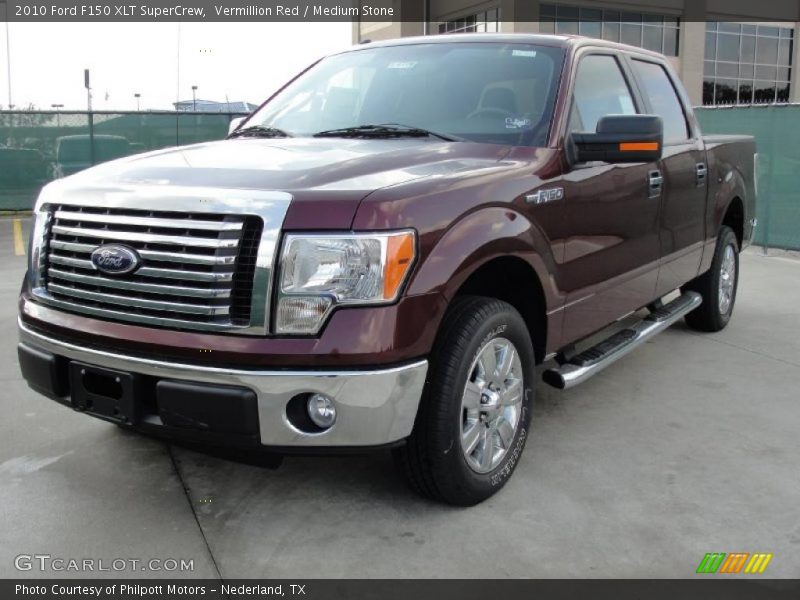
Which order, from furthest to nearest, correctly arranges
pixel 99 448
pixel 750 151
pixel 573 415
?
pixel 750 151, pixel 573 415, pixel 99 448

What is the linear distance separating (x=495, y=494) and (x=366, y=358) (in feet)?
3.51

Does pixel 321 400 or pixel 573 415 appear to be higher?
pixel 321 400

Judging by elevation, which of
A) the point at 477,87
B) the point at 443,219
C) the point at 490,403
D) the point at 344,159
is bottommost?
the point at 490,403

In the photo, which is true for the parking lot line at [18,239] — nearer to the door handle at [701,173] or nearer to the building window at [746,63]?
the door handle at [701,173]

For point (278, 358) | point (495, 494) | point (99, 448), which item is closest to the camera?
point (278, 358)

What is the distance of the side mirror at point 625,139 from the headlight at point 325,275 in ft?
4.76

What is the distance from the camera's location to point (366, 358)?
2.75 metres

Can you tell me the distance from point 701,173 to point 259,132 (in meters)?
2.93

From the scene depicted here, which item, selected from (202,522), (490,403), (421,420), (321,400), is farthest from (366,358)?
(202,522)

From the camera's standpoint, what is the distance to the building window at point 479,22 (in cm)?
3316

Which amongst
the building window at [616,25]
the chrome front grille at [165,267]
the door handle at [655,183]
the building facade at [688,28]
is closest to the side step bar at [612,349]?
the door handle at [655,183]

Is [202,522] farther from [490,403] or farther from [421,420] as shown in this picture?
[490,403]

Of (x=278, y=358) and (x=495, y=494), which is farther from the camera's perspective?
(x=495, y=494)
